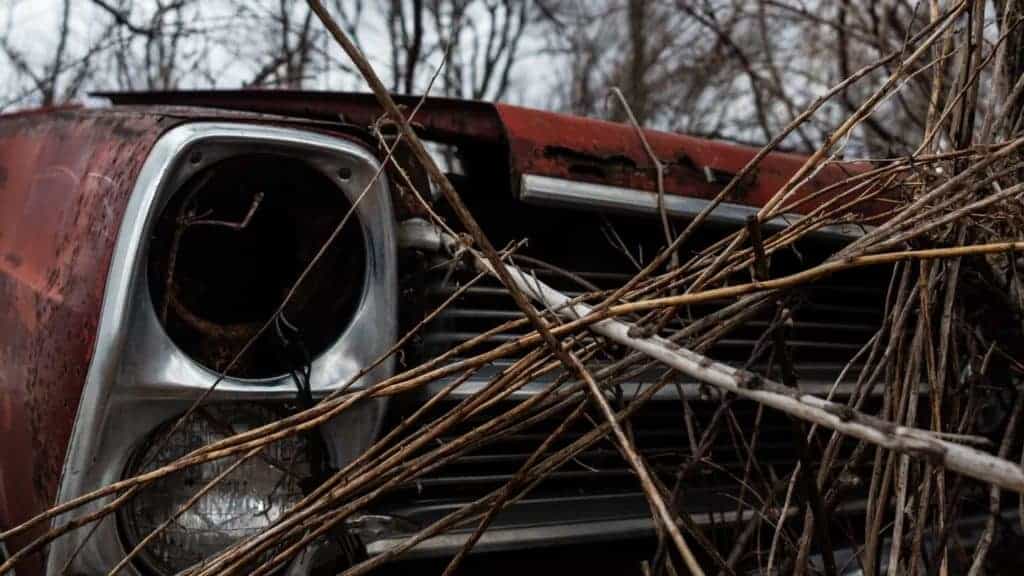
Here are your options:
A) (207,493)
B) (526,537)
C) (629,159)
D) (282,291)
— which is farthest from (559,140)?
(207,493)

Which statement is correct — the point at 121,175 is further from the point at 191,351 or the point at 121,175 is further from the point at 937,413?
the point at 937,413

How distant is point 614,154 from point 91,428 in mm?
961

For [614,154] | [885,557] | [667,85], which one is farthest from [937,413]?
[667,85]

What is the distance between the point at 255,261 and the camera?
1476 mm

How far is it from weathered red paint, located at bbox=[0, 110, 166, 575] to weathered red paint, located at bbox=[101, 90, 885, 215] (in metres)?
0.28

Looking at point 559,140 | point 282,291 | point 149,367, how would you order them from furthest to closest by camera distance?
point 559,140
point 282,291
point 149,367

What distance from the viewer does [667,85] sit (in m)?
8.30

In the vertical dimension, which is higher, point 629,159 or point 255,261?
point 629,159

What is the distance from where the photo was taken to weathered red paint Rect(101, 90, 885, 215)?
5.06 feet

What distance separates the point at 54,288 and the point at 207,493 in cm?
38

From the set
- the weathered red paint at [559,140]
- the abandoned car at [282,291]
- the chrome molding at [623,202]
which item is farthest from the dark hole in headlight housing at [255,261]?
the chrome molding at [623,202]

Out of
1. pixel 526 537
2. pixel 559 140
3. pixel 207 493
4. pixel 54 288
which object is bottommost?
pixel 526 537

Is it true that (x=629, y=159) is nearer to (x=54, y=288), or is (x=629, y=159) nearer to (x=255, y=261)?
(x=255, y=261)

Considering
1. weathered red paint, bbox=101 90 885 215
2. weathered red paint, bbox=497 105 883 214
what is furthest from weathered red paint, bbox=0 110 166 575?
weathered red paint, bbox=497 105 883 214
